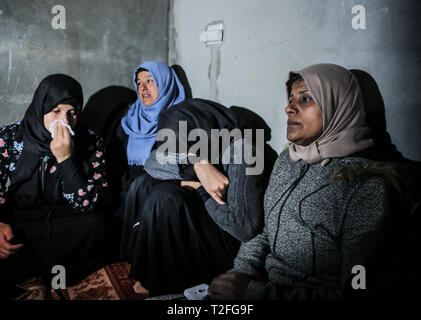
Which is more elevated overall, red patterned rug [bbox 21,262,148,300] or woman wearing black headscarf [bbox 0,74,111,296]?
woman wearing black headscarf [bbox 0,74,111,296]

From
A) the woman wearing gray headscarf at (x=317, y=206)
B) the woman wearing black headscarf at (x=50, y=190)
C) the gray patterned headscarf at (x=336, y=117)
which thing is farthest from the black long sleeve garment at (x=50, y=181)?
the gray patterned headscarf at (x=336, y=117)

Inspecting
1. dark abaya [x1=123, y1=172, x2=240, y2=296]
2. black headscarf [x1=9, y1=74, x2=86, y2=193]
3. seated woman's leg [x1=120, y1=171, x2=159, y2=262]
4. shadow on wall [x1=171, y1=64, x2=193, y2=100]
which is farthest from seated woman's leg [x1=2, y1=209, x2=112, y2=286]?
shadow on wall [x1=171, y1=64, x2=193, y2=100]

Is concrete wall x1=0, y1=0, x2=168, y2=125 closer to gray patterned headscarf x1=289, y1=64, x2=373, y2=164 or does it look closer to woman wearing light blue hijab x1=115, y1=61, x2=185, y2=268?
woman wearing light blue hijab x1=115, y1=61, x2=185, y2=268

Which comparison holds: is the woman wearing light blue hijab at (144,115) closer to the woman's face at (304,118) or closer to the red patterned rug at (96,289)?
the red patterned rug at (96,289)

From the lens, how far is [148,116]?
2.30m

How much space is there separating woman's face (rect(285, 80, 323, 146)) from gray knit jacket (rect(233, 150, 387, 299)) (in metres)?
0.12

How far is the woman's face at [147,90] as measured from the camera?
2.31 metres

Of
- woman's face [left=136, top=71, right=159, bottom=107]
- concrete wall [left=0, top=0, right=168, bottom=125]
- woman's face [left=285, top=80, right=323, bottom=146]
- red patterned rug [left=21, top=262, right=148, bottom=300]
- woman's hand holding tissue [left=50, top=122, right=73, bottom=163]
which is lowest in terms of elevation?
red patterned rug [left=21, top=262, right=148, bottom=300]

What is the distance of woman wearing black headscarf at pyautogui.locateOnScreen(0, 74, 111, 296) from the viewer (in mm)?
1621

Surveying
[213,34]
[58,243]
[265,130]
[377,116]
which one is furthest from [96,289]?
[213,34]

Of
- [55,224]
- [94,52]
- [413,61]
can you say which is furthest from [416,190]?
[94,52]

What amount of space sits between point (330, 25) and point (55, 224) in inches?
68.4

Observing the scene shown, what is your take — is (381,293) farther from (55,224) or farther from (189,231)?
(55,224)

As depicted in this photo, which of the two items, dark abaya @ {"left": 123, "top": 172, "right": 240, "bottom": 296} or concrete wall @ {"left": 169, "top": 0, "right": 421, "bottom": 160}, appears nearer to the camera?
concrete wall @ {"left": 169, "top": 0, "right": 421, "bottom": 160}
